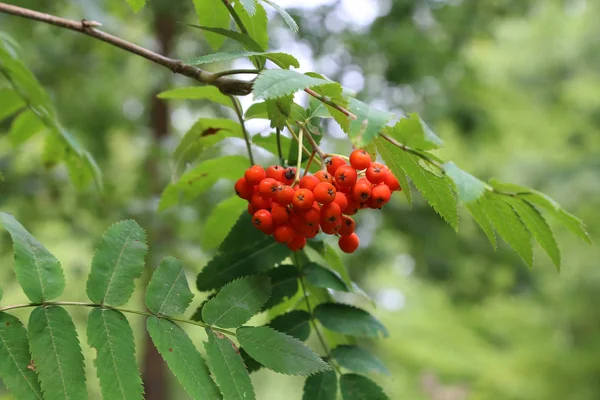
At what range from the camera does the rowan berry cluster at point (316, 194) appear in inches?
36.1

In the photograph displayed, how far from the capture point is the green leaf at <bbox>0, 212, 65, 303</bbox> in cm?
90

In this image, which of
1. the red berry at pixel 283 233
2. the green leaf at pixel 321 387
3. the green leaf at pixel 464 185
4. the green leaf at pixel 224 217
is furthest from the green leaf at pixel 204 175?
the green leaf at pixel 464 185

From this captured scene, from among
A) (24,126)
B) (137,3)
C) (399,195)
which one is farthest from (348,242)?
(399,195)

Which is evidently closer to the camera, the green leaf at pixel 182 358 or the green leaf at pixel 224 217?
the green leaf at pixel 182 358

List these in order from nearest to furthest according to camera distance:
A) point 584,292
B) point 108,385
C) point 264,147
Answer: point 108,385, point 264,147, point 584,292

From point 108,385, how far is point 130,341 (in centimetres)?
8

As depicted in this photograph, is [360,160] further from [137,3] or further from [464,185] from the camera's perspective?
[137,3]

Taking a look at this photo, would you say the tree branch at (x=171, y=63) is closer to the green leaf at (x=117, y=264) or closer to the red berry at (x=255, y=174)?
the red berry at (x=255, y=174)

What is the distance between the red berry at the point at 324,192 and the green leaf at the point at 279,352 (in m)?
0.24

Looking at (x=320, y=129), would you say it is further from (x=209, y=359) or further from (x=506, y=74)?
(x=506, y=74)

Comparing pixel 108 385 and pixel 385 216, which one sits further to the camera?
pixel 385 216

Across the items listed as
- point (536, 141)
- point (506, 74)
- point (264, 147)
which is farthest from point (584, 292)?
point (264, 147)

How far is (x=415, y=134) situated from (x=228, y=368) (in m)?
0.47

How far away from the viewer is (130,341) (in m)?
0.91
